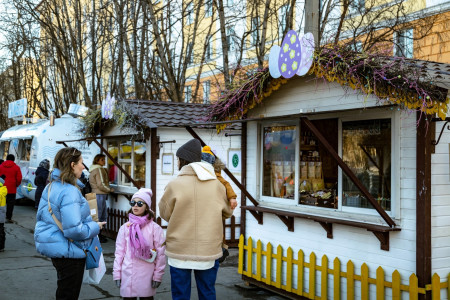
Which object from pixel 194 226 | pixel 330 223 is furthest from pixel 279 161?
pixel 194 226

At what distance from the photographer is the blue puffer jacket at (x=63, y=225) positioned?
3.99 metres

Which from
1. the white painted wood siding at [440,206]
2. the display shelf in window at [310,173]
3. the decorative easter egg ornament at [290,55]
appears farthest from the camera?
the display shelf in window at [310,173]

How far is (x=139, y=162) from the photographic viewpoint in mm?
10836

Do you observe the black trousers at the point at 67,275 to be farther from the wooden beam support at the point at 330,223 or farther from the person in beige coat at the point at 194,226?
the wooden beam support at the point at 330,223

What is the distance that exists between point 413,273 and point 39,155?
13.4 meters

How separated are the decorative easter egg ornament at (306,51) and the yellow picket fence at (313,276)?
221cm

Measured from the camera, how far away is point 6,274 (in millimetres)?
7469

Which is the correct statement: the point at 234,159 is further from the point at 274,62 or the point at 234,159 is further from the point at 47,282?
the point at 274,62

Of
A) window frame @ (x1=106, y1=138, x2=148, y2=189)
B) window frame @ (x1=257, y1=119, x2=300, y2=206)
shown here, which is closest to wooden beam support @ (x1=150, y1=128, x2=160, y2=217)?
window frame @ (x1=106, y1=138, x2=148, y2=189)

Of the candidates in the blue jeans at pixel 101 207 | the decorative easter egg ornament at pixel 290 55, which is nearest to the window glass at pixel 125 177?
the blue jeans at pixel 101 207

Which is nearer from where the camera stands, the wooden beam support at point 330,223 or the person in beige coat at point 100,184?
the wooden beam support at point 330,223

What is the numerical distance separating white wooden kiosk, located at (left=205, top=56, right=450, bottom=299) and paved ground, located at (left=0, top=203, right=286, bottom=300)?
407 mm

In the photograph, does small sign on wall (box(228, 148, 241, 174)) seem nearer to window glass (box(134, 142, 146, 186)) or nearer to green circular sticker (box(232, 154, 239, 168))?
green circular sticker (box(232, 154, 239, 168))

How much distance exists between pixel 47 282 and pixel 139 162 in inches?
165
